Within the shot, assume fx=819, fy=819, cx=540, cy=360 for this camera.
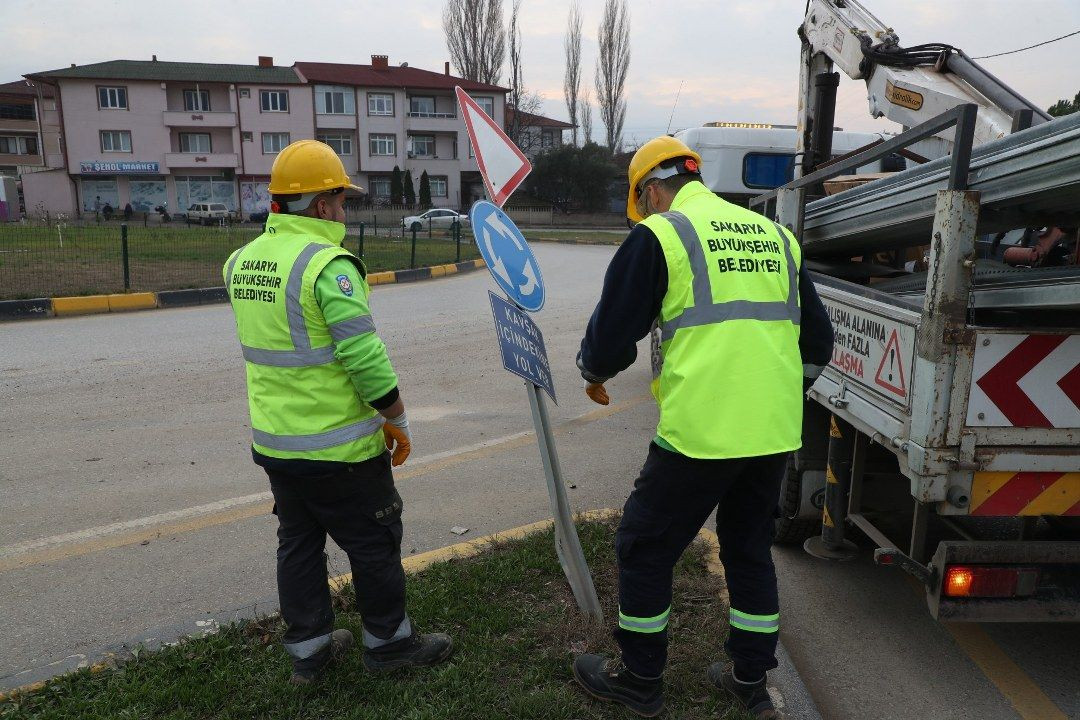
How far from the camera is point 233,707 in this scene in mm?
2854

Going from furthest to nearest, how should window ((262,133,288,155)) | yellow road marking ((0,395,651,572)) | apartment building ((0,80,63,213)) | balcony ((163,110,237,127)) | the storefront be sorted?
1. apartment building ((0,80,63,213))
2. window ((262,133,288,155))
3. balcony ((163,110,237,127))
4. the storefront
5. yellow road marking ((0,395,651,572))

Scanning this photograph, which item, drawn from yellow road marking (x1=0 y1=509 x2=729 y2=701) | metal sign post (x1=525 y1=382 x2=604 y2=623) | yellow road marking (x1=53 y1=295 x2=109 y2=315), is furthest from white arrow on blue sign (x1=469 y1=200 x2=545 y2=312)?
yellow road marking (x1=53 y1=295 x2=109 y2=315)

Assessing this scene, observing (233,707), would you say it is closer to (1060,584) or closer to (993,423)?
(993,423)

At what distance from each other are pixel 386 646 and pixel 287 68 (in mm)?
59490

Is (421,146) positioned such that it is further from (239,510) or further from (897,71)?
(239,510)

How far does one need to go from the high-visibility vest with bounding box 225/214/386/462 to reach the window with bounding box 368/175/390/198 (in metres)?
57.0

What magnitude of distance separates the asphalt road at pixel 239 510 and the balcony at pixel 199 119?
48.2 m

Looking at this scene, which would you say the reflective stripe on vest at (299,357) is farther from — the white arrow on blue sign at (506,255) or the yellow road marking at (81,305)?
the yellow road marking at (81,305)

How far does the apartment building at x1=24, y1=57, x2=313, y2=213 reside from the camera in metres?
51.3

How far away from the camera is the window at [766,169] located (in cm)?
775

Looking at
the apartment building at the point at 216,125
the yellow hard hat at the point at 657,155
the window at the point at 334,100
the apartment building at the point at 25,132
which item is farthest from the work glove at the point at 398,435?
the apartment building at the point at 25,132

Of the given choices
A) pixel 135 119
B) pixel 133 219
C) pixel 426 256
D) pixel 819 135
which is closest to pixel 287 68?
pixel 135 119

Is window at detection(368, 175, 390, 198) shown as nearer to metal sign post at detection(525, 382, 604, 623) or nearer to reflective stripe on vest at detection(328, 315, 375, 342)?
metal sign post at detection(525, 382, 604, 623)

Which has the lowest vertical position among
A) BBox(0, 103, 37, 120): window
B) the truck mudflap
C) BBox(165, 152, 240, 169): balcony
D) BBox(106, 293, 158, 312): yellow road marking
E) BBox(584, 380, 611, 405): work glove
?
BBox(106, 293, 158, 312): yellow road marking
